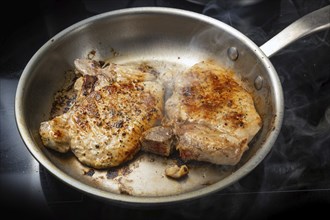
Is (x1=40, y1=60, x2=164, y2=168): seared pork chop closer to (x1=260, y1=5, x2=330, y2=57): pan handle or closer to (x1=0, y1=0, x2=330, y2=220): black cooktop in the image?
(x1=0, y1=0, x2=330, y2=220): black cooktop

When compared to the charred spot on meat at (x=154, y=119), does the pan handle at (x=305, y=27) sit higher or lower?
higher

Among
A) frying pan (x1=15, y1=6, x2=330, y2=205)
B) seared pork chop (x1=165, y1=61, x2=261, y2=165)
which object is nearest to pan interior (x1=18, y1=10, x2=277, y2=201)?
frying pan (x1=15, y1=6, x2=330, y2=205)

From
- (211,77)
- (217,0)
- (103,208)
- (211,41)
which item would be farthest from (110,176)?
(217,0)

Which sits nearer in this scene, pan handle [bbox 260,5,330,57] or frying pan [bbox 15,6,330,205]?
frying pan [bbox 15,6,330,205]

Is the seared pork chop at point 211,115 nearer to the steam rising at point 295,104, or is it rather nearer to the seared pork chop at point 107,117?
the seared pork chop at point 107,117

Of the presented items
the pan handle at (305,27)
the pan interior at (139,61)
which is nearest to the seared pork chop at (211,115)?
the pan interior at (139,61)

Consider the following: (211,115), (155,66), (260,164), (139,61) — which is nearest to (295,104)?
(260,164)

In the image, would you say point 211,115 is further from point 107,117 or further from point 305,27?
point 305,27
